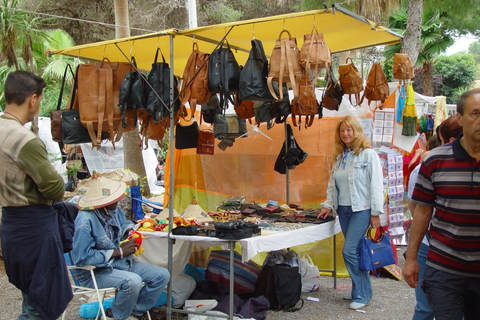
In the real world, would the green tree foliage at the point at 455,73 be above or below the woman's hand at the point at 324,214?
above

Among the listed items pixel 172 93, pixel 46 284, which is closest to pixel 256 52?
pixel 172 93

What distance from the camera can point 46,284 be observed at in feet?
9.65

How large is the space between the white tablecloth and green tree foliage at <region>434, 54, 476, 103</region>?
76.4ft

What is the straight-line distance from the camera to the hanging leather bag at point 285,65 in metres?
4.19

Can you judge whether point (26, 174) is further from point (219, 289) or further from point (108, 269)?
point (219, 289)

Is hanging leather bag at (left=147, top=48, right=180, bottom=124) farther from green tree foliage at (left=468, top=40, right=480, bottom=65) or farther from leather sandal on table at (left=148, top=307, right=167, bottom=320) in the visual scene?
green tree foliage at (left=468, top=40, right=480, bottom=65)

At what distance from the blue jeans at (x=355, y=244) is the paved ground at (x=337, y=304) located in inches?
7.4

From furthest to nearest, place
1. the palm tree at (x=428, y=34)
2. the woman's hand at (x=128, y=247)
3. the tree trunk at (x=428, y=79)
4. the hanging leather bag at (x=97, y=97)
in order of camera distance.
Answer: the tree trunk at (x=428, y=79) → the palm tree at (x=428, y=34) → the hanging leather bag at (x=97, y=97) → the woman's hand at (x=128, y=247)

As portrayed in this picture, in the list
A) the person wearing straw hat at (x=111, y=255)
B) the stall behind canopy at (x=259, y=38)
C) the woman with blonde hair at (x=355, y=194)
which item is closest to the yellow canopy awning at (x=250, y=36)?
the stall behind canopy at (x=259, y=38)

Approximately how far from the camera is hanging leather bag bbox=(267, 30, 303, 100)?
4.19 meters

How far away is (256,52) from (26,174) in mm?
2313

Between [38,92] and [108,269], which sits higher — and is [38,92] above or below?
above

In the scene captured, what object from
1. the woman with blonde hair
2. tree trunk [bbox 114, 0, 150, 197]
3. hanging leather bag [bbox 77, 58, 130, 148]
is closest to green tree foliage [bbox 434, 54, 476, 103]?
tree trunk [bbox 114, 0, 150, 197]

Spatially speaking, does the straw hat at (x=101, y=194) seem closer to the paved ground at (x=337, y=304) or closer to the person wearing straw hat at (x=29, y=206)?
the person wearing straw hat at (x=29, y=206)
